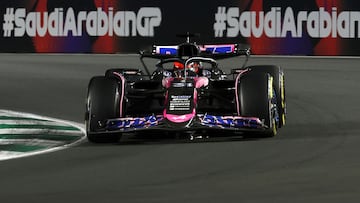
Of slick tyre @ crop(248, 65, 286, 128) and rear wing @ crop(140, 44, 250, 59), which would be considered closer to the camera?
slick tyre @ crop(248, 65, 286, 128)

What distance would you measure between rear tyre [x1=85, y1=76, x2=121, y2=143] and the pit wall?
37.9 feet

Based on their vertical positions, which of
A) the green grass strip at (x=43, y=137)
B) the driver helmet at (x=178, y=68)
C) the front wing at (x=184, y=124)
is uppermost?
the driver helmet at (x=178, y=68)

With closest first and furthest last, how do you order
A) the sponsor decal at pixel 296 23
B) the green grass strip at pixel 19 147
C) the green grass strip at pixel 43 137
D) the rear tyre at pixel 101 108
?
the green grass strip at pixel 19 147
the rear tyre at pixel 101 108
the green grass strip at pixel 43 137
the sponsor decal at pixel 296 23

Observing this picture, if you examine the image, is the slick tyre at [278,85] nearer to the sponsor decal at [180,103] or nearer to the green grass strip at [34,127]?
the sponsor decal at [180,103]


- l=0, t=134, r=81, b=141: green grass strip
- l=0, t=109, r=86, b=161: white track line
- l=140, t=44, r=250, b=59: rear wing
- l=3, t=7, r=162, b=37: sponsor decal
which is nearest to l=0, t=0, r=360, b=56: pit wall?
l=3, t=7, r=162, b=37: sponsor decal

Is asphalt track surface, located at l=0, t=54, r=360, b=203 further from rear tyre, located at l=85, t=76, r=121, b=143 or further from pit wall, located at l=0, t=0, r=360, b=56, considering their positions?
pit wall, located at l=0, t=0, r=360, b=56

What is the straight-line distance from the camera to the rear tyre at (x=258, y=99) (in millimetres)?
10117

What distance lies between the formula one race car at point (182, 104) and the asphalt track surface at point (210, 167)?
17cm

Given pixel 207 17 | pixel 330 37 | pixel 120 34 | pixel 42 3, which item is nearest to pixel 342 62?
pixel 330 37

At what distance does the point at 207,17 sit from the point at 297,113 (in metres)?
9.65

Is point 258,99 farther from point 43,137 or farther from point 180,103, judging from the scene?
point 43,137

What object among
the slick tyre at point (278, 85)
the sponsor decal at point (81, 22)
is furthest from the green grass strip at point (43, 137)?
the sponsor decal at point (81, 22)

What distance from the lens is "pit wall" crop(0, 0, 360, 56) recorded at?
21.5 meters

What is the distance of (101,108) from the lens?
10.1 m
